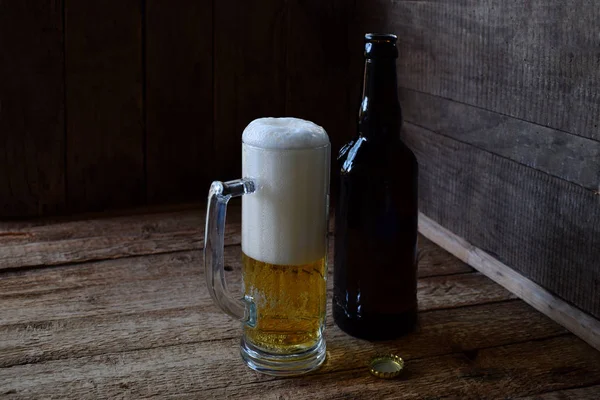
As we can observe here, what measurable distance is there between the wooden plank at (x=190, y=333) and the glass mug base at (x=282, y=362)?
79 mm

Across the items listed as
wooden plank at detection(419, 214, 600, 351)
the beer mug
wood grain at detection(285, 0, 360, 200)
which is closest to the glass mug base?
the beer mug

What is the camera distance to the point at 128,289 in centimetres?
116

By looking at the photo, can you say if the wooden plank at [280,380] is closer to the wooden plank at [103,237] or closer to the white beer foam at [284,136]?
the white beer foam at [284,136]

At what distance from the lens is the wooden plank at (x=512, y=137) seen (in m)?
1.02

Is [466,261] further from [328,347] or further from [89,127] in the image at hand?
[89,127]

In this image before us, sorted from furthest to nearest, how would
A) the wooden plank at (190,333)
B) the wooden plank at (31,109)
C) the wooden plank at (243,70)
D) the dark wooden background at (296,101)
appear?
1. the wooden plank at (243,70)
2. the wooden plank at (31,109)
3. the dark wooden background at (296,101)
4. the wooden plank at (190,333)

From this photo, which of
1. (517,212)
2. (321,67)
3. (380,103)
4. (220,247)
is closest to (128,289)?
(220,247)

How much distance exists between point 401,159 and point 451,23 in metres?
0.43

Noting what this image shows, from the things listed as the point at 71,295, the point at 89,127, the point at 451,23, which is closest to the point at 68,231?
the point at 89,127

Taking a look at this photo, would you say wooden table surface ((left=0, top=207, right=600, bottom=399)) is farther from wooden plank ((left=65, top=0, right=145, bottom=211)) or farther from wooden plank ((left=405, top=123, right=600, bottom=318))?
wooden plank ((left=65, top=0, right=145, bottom=211))

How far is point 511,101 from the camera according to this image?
45.8 inches

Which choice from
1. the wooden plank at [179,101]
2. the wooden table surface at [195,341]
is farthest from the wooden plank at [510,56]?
the wooden plank at [179,101]

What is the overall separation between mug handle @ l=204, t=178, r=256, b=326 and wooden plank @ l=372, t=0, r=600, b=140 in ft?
1.49

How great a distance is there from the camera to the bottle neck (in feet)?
3.04
